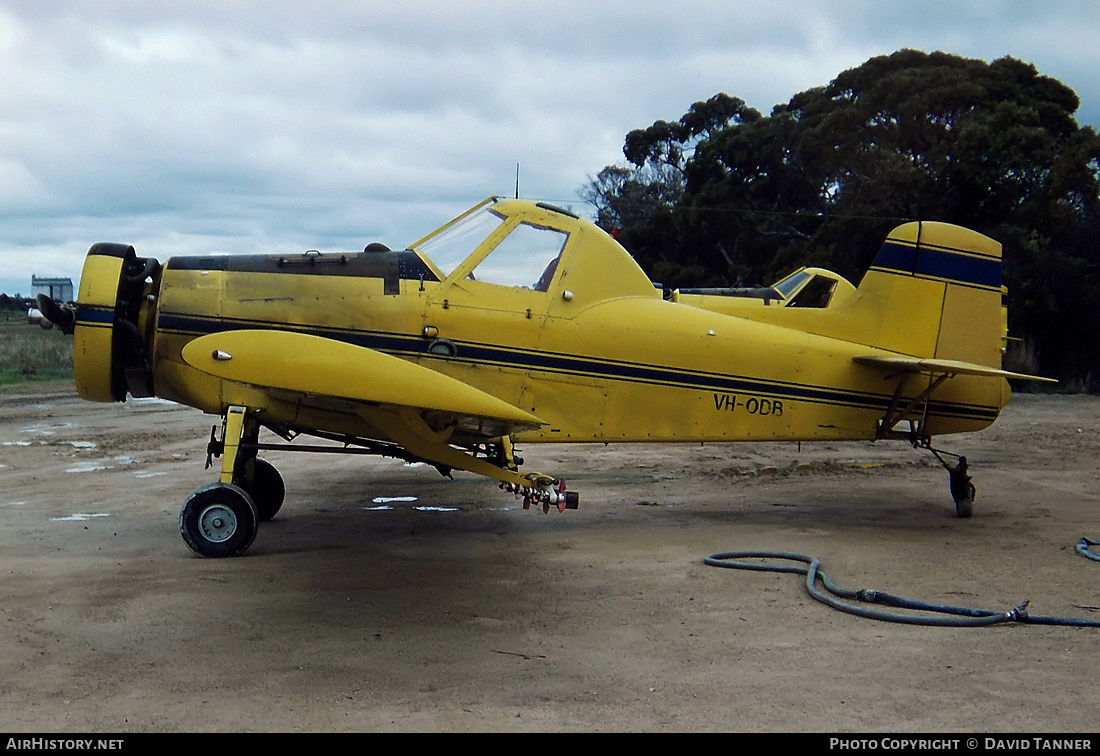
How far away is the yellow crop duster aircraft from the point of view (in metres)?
7.10

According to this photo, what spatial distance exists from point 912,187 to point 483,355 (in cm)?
2387

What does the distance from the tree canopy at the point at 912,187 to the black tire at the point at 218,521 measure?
19.9 meters

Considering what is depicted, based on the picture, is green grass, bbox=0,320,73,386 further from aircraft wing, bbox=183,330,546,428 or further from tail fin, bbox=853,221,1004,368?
tail fin, bbox=853,221,1004,368

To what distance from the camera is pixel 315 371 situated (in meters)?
6.11

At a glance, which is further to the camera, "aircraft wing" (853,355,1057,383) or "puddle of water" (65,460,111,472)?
"puddle of water" (65,460,111,472)

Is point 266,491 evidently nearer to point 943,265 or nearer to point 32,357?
point 943,265

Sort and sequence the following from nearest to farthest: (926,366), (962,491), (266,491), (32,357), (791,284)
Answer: (926,366) → (266,491) → (962,491) → (791,284) → (32,357)

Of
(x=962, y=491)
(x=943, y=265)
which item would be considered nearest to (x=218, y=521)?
(x=962, y=491)

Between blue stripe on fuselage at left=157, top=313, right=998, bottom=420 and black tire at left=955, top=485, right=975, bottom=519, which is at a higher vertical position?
blue stripe on fuselage at left=157, top=313, right=998, bottom=420

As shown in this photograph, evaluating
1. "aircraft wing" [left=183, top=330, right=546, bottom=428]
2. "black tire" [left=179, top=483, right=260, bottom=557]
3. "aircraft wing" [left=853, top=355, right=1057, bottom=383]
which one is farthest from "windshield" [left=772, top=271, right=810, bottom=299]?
"black tire" [left=179, top=483, right=260, bottom=557]

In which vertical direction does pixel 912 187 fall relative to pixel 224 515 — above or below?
above

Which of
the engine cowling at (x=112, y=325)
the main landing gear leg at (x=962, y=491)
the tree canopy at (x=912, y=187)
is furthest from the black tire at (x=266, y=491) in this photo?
the tree canopy at (x=912, y=187)

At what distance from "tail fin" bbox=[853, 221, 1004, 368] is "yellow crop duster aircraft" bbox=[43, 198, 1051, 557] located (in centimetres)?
29

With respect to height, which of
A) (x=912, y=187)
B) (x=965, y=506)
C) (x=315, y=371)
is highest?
(x=912, y=187)
